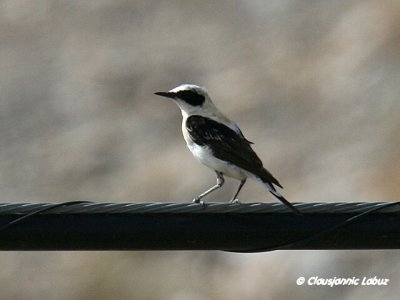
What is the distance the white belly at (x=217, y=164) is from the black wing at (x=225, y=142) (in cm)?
5

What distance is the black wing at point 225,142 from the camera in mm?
9675

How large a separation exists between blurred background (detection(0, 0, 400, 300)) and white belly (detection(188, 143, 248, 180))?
6.25 metres

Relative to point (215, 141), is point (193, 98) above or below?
above

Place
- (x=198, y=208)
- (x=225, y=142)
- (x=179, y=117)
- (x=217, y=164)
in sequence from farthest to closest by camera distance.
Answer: (x=179, y=117) → (x=217, y=164) → (x=225, y=142) → (x=198, y=208)

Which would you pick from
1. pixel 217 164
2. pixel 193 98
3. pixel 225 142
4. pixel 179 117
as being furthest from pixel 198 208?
pixel 179 117

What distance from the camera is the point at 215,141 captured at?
402 inches

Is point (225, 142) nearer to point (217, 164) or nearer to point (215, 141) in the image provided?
point (215, 141)

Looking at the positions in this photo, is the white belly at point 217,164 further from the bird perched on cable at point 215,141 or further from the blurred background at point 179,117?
the blurred background at point 179,117

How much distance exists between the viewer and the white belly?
10.1m

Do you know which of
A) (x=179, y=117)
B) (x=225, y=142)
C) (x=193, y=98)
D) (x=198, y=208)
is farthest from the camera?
(x=179, y=117)

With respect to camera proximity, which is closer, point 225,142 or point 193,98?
point 225,142

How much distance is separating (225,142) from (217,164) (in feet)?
0.75

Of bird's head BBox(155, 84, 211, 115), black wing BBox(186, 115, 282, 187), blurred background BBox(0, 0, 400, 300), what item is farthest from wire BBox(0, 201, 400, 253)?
blurred background BBox(0, 0, 400, 300)

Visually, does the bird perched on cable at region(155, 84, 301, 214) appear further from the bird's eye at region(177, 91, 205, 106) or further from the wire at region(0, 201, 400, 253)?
the wire at region(0, 201, 400, 253)
